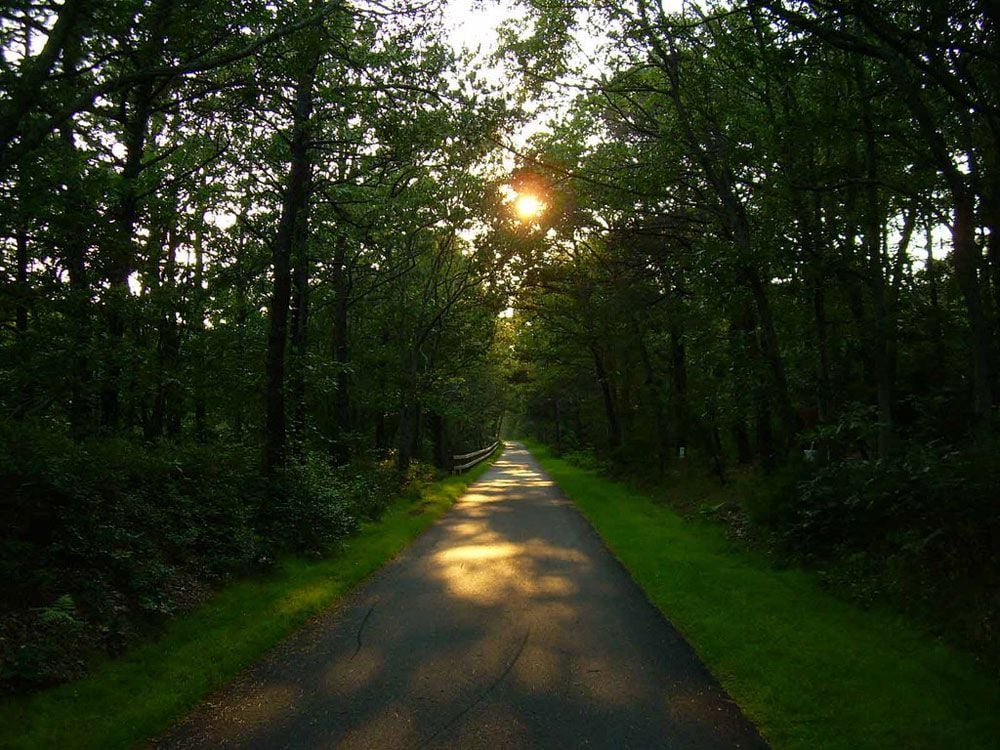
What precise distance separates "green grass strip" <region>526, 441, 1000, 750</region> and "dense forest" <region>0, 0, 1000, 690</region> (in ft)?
1.77

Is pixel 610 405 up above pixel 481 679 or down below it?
above

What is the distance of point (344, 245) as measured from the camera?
18359mm

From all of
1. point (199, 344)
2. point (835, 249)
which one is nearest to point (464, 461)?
point (199, 344)

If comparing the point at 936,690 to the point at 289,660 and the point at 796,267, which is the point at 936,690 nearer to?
the point at 289,660

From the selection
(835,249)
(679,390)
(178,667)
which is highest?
(835,249)

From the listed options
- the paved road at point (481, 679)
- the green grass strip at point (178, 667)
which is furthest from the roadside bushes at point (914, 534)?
the green grass strip at point (178, 667)

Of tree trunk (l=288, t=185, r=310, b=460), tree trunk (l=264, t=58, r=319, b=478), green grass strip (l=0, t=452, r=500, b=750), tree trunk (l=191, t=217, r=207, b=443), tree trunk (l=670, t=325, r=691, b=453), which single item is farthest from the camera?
tree trunk (l=670, t=325, r=691, b=453)

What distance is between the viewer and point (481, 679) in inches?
205

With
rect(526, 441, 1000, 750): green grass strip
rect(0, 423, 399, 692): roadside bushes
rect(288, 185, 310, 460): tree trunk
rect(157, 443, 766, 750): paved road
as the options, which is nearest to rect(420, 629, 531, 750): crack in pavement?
rect(157, 443, 766, 750): paved road

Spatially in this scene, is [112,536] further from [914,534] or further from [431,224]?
[431,224]

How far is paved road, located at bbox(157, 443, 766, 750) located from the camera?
425 centimetres

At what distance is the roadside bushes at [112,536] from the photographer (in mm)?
5371

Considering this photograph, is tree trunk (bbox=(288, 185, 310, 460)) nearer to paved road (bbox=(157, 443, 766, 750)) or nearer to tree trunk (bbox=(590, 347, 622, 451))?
paved road (bbox=(157, 443, 766, 750))

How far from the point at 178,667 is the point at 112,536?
6.91ft
